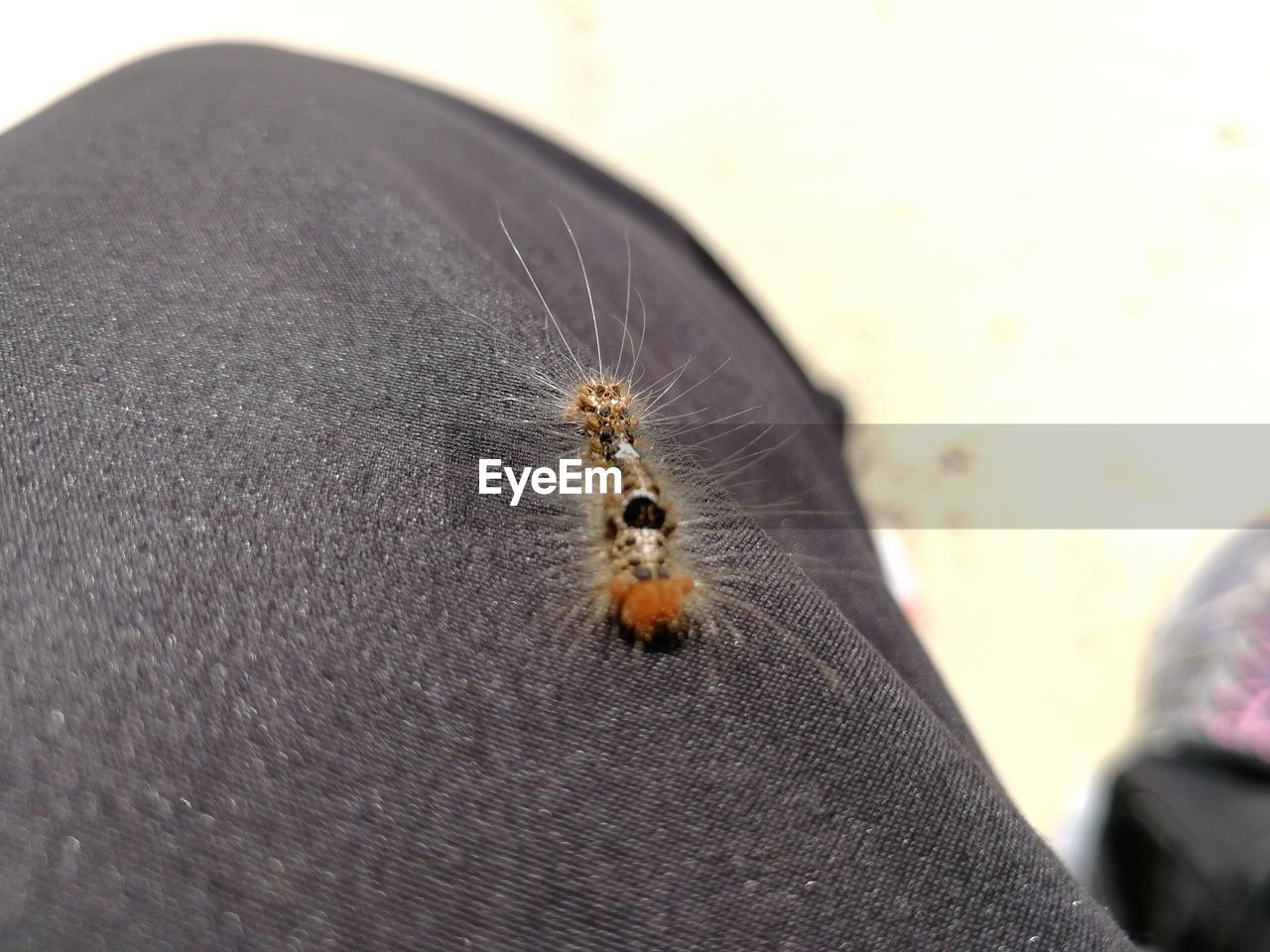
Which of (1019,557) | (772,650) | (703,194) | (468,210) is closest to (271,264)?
(468,210)

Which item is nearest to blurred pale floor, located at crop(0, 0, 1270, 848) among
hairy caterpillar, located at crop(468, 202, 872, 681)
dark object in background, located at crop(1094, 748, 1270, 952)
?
dark object in background, located at crop(1094, 748, 1270, 952)

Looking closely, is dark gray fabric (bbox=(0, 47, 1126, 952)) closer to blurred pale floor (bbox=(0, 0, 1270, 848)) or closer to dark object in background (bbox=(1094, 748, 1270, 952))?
dark object in background (bbox=(1094, 748, 1270, 952))

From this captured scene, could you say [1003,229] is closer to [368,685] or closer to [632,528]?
[632,528]

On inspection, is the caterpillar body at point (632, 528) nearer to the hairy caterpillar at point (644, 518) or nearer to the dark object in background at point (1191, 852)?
the hairy caterpillar at point (644, 518)

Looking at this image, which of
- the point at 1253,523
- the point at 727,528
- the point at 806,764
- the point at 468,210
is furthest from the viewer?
the point at 1253,523

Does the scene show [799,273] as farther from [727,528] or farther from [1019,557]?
[727,528]

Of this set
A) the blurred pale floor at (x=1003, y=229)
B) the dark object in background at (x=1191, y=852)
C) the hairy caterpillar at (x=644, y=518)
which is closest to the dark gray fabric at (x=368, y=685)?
the hairy caterpillar at (x=644, y=518)
